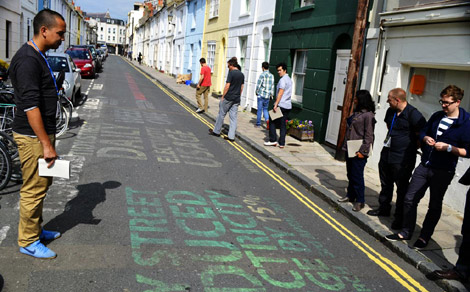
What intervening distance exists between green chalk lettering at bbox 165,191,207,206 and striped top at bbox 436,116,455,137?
10.2ft

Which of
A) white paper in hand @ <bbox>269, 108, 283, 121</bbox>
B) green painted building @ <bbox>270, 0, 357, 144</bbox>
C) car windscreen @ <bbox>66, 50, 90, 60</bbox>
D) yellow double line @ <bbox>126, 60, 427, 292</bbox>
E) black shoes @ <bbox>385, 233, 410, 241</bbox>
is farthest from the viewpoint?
car windscreen @ <bbox>66, 50, 90, 60</bbox>

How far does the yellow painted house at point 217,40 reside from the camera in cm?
2108

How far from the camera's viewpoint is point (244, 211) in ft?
17.8

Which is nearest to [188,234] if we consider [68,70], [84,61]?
[68,70]

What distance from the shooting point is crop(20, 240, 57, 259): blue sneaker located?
362cm

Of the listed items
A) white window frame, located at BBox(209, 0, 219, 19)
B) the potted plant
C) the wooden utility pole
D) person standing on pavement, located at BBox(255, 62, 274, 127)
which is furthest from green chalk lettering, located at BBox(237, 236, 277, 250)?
white window frame, located at BBox(209, 0, 219, 19)

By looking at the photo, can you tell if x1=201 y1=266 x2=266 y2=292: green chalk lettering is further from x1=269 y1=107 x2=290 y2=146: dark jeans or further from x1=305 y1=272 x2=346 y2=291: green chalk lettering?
x1=269 y1=107 x2=290 y2=146: dark jeans

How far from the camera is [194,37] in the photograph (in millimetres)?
27984

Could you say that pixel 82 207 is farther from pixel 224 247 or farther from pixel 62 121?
pixel 62 121

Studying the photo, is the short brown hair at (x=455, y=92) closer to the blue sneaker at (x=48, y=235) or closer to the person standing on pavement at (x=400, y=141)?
the person standing on pavement at (x=400, y=141)

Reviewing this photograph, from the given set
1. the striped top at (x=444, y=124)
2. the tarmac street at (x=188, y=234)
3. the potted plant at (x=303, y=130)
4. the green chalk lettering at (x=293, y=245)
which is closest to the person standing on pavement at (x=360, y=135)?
the tarmac street at (x=188, y=234)

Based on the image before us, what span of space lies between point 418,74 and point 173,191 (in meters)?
5.29

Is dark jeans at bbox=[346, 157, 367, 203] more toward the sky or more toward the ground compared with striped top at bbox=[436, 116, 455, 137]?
more toward the ground

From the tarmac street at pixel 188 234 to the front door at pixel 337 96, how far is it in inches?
132
